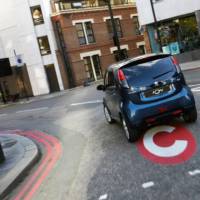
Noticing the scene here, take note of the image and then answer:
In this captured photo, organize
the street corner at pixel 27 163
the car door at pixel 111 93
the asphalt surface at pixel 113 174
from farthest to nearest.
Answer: the car door at pixel 111 93 < the street corner at pixel 27 163 < the asphalt surface at pixel 113 174

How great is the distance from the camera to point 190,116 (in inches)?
392

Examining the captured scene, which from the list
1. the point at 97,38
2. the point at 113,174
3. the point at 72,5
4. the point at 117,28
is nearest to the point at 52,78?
the point at 97,38

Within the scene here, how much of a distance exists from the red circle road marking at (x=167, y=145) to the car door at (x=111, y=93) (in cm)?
103

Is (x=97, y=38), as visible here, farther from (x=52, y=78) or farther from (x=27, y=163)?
(x=27, y=163)

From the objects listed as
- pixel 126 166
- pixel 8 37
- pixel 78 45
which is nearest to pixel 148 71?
pixel 126 166

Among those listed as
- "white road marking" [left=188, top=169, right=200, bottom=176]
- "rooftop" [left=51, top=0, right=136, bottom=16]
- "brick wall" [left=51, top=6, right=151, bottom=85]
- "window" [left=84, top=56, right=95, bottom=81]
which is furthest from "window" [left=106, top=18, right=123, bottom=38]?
"white road marking" [left=188, top=169, right=200, bottom=176]

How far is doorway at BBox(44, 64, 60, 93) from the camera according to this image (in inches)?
1611

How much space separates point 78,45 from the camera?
4119cm

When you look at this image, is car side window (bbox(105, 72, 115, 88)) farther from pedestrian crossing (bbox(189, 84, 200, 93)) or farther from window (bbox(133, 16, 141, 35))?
window (bbox(133, 16, 141, 35))

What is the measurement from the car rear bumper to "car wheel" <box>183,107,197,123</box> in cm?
29

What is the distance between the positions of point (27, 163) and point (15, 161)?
818 mm

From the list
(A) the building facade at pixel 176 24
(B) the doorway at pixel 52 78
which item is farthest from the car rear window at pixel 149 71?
(B) the doorway at pixel 52 78

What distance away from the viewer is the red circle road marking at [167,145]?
25.9 ft

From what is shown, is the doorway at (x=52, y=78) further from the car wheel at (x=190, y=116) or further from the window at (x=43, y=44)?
the car wheel at (x=190, y=116)
